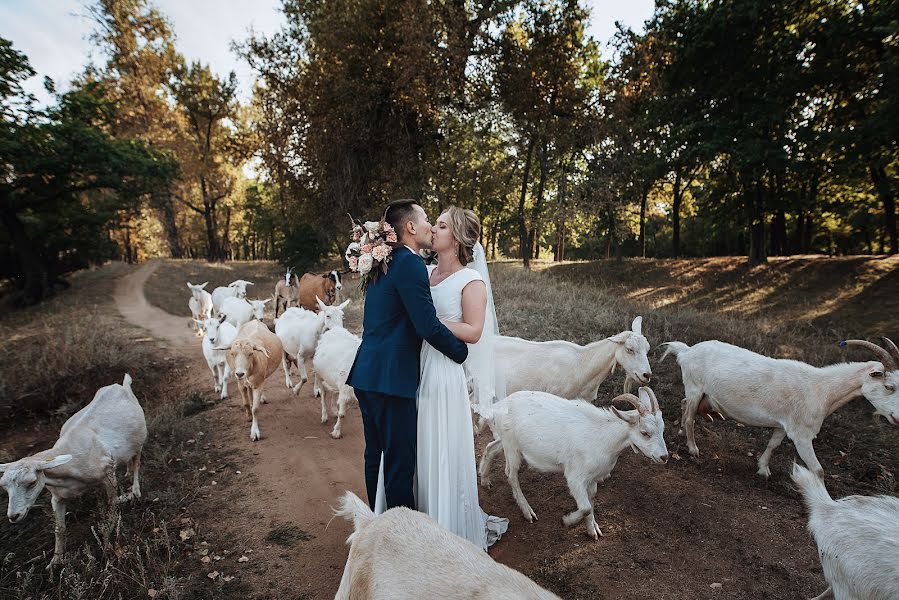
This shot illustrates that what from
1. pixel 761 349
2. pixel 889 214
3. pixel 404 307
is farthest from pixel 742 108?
pixel 404 307

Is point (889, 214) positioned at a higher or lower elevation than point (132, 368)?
higher

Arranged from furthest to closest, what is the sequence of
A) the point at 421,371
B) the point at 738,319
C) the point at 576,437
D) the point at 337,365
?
1. the point at 738,319
2. the point at 337,365
3. the point at 576,437
4. the point at 421,371

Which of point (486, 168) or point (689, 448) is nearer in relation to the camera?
point (689, 448)

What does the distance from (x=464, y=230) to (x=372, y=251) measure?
0.94 meters

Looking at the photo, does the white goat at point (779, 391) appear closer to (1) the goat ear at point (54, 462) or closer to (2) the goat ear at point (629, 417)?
(2) the goat ear at point (629, 417)

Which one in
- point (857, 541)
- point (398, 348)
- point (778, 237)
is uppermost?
point (778, 237)

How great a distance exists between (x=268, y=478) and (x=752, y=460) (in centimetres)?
631

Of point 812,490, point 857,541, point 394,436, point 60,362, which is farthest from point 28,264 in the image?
point 857,541

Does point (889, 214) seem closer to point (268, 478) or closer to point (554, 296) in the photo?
point (554, 296)

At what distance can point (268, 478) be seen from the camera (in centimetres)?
568

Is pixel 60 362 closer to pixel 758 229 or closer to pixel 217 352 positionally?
pixel 217 352

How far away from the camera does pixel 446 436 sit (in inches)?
142

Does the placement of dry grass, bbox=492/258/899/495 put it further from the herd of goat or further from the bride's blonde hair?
the bride's blonde hair

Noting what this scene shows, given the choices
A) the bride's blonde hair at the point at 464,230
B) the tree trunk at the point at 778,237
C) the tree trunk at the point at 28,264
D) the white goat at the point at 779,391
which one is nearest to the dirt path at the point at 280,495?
the bride's blonde hair at the point at 464,230
